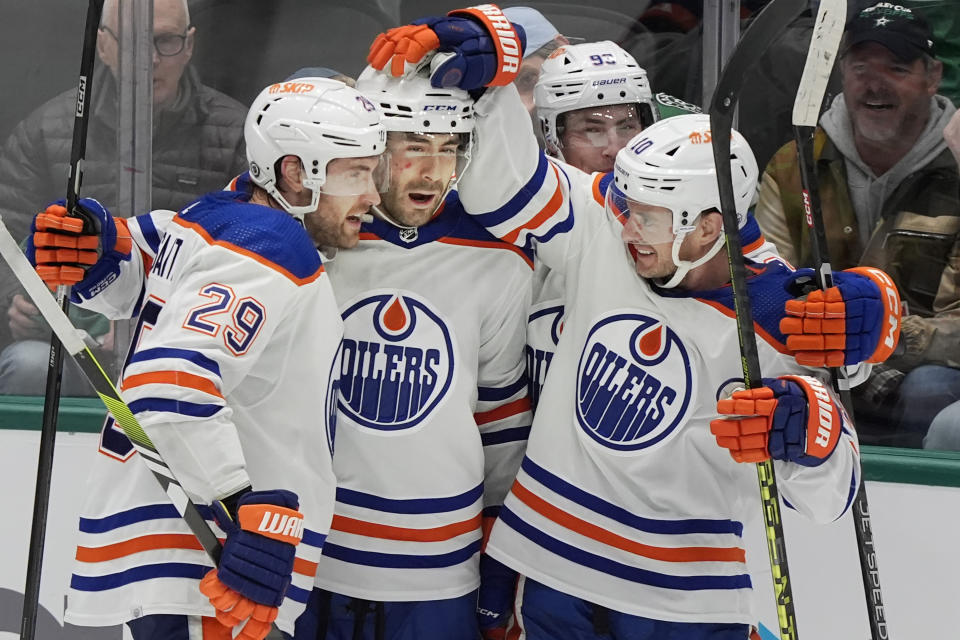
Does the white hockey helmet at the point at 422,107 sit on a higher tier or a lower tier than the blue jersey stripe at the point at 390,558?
higher

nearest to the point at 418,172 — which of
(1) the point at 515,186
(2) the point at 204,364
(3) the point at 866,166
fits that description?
(1) the point at 515,186

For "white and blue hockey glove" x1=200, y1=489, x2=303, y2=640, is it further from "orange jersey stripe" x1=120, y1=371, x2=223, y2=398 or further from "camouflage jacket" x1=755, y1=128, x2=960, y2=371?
"camouflage jacket" x1=755, y1=128, x2=960, y2=371

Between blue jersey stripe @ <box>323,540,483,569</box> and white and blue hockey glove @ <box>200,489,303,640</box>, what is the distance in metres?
0.39

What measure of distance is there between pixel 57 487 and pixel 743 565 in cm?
174

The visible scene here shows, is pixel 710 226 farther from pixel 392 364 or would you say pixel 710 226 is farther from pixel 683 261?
pixel 392 364

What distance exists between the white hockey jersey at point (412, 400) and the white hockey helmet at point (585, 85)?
1.25 ft

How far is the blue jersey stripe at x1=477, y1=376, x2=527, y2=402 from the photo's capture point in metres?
2.35

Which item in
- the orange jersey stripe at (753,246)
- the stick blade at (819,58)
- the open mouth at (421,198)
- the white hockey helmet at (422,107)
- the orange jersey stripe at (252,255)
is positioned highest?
the stick blade at (819,58)

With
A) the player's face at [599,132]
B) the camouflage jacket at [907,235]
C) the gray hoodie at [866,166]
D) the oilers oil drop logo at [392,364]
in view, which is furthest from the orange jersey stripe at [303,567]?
the gray hoodie at [866,166]

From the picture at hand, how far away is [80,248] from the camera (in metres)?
2.25

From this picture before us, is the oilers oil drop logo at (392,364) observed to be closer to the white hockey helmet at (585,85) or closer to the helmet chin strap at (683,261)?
the helmet chin strap at (683,261)

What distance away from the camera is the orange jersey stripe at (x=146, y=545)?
200 cm

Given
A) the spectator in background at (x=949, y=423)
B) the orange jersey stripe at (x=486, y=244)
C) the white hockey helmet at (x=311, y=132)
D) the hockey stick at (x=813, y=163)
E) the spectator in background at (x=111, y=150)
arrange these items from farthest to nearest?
the spectator in background at (x=111, y=150) → the spectator in background at (x=949, y=423) → the orange jersey stripe at (x=486, y=244) → the white hockey helmet at (x=311, y=132) → the hockey stick at (x=813, y=163)

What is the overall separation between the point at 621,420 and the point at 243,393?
0.62 meters
